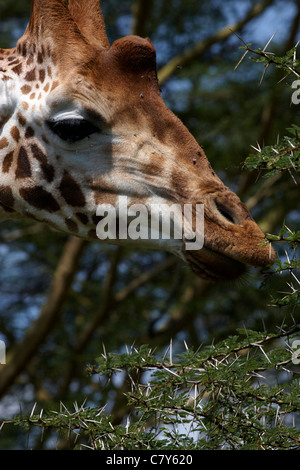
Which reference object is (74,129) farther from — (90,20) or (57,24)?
(90,20)

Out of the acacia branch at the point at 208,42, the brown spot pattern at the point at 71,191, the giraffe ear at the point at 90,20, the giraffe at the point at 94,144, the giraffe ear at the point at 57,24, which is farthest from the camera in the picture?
the acacia branch at the point at 208,42

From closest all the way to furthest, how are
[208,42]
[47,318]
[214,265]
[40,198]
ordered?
[214,265]
[40,198]
[47,318]
[208,42]

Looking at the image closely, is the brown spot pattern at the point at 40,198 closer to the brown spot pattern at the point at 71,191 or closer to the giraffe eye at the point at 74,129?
the brown spot pattern at the point at 71,191

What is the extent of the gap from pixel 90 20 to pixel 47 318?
15.5ft

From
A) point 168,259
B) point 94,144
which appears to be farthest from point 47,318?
point 94,144

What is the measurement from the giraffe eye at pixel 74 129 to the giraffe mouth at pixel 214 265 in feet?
2.78

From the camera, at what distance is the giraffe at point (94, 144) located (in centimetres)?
359

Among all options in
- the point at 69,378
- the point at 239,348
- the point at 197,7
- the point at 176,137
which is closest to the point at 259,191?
the point at 197,7

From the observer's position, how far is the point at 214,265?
11.3 ft

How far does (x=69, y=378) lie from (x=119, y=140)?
5.91 meters

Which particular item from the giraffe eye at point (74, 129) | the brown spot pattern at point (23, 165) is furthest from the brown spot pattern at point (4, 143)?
the giraffe eye at point (74, 129)

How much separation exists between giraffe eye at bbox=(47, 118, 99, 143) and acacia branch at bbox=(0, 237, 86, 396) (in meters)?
4.54

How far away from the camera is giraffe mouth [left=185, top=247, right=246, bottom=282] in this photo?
340 cm
